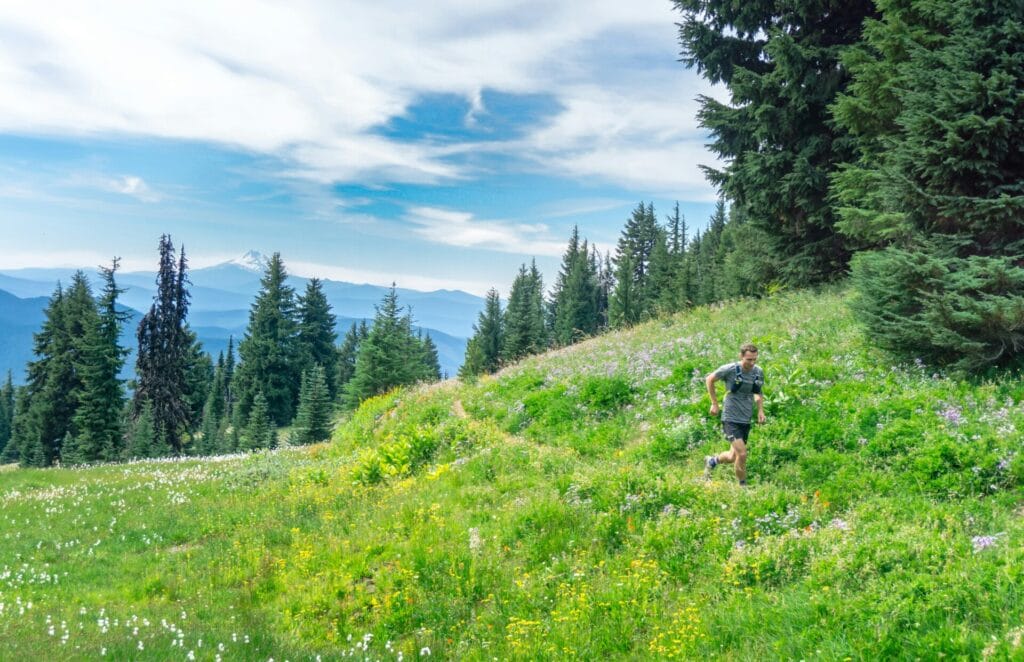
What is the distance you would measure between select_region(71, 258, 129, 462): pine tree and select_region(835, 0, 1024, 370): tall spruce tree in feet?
155

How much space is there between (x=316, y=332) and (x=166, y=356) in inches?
712

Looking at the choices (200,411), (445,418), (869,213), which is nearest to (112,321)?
(200,411)

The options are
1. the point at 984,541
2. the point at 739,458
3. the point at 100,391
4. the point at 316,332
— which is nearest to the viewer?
the point at 984,541

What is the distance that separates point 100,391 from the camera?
134 ft

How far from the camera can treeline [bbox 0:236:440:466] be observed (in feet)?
121

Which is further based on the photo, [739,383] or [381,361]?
[381,361]

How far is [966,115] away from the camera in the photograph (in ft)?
32.8

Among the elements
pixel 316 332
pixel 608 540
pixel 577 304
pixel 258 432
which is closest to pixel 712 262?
pixel 577 304

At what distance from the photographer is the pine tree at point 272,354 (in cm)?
6178

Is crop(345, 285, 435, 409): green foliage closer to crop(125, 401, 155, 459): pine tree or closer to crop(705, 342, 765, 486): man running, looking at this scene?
crop(705, 342, 765, 486): man running

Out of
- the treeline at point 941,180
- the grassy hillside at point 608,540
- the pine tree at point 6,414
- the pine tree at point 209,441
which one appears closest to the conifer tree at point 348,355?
the pine tree at point 209,441

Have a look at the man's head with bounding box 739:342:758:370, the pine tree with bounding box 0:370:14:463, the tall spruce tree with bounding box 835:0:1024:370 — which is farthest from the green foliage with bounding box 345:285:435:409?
the pine tree with bounding box 0:370:14:463

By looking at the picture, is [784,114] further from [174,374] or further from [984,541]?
[174,374]

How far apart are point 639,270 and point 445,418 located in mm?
88844
